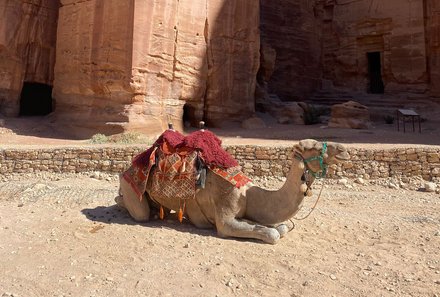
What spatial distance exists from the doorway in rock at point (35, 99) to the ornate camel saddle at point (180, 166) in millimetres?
16430

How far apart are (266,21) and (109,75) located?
14.1 m

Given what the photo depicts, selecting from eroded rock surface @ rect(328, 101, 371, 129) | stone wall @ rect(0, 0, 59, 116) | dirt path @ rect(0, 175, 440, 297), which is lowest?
dirt path @ rect(0, 175, 440, 297)

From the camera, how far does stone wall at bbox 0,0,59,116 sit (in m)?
16.0

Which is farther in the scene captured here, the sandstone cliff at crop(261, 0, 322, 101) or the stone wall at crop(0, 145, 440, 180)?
the sandstone cliff at crop(261, 0, 322, 101)

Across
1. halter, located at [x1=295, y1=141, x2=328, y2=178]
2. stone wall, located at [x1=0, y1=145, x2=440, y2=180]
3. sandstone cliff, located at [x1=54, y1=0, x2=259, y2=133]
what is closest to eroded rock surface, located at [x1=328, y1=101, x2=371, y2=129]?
sandstone cliff, located at [x1=54, y1=0, x2=259, y2=133]

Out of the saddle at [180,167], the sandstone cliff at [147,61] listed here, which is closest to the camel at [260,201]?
the saddle at [180,167]

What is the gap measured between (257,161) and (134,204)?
13.2 ft

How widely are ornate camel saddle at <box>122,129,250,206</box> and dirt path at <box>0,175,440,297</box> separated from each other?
1.76ft

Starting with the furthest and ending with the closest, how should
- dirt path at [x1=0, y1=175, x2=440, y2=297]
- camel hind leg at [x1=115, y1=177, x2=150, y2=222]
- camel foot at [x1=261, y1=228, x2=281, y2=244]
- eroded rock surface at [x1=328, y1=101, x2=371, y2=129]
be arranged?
1. eroded rock surface at [x1=328, y1=101, x2=371, y2=129]
2. camel hind leg at [x1=115, y1=177, x2=150, y2=222]
3. camel foot at [x1=261, y1=228, x2=281, y2=244]
4. dirt path at [x1=0, y1=175, x2=440, y2=297]

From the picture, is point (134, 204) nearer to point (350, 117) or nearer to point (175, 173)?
point (175, 173)

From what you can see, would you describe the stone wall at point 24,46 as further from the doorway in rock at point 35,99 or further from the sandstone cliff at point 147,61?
the sandstone cliff at point 147,61

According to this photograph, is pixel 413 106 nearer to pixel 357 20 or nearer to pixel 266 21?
pixel 357 20

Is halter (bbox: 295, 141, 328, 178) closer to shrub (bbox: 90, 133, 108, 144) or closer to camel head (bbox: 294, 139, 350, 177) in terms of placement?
camel head (bbox: 294, 139, 350, 177)

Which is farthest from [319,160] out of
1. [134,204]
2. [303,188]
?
[134,204]
